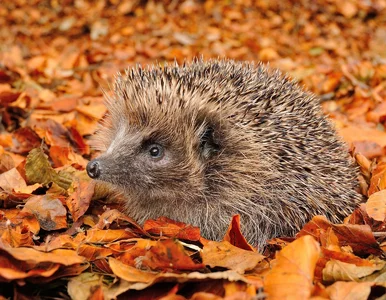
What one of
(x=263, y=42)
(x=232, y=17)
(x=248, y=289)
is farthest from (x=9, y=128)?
(x=232, y=17)

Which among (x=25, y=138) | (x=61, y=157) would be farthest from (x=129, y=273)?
(x=25, y=138)

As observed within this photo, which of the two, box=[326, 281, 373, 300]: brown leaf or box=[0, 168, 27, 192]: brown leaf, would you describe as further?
box=[0, 168, 27, 192]: brown leaf

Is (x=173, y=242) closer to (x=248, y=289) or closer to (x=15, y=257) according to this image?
(x=248, y=289)

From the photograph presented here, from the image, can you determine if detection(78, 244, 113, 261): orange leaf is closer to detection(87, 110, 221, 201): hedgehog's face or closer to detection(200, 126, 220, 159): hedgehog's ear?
detection(87, 110, 221, 201): hedgehog's face

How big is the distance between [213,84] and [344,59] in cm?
489

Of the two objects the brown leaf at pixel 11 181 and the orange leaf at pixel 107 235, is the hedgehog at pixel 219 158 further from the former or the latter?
the brown leaf at pixel 11 181

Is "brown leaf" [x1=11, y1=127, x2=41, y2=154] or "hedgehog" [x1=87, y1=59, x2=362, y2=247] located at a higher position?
"hedgehog" [x1=87, y1=59, x2=362, y2=247]

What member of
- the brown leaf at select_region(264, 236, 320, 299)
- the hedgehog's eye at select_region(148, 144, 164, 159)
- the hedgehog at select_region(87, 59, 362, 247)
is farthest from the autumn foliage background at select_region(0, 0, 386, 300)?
the hedgehog's eye at select_region(148, 144, 164, 159)

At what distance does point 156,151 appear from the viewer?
2816mm

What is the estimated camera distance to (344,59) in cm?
726

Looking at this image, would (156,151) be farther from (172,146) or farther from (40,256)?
(40,256)

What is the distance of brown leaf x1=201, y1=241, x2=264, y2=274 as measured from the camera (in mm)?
2230

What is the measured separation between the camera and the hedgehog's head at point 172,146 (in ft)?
9.12

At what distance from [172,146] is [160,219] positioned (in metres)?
0.41
